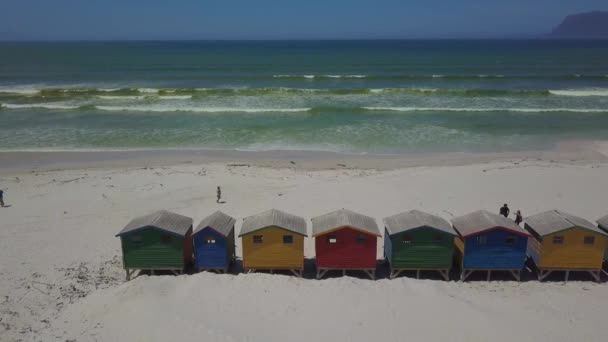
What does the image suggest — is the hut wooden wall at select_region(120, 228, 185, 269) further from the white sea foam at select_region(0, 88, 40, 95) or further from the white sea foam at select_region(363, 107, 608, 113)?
the white sea foam at select_region(0, 88, 40, 95)

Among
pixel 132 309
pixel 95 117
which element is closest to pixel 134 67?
pixel 95 117

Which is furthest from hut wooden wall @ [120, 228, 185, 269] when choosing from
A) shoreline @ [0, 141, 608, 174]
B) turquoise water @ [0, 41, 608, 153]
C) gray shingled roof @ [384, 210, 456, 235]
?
turquoise water @ [0, 41, 608, 153]

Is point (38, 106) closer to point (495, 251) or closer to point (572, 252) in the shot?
point (495, 251)

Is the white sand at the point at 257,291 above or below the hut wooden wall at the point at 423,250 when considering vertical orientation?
below

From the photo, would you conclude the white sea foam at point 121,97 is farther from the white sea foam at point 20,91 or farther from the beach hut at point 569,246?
the beach hut at point 569,246

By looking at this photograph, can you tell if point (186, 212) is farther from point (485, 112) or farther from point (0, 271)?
point (485, 112)

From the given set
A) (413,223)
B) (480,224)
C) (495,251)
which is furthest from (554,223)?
(413,223)

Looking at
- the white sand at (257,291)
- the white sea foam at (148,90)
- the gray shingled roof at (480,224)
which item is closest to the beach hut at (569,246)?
the white sand at (257,291)
